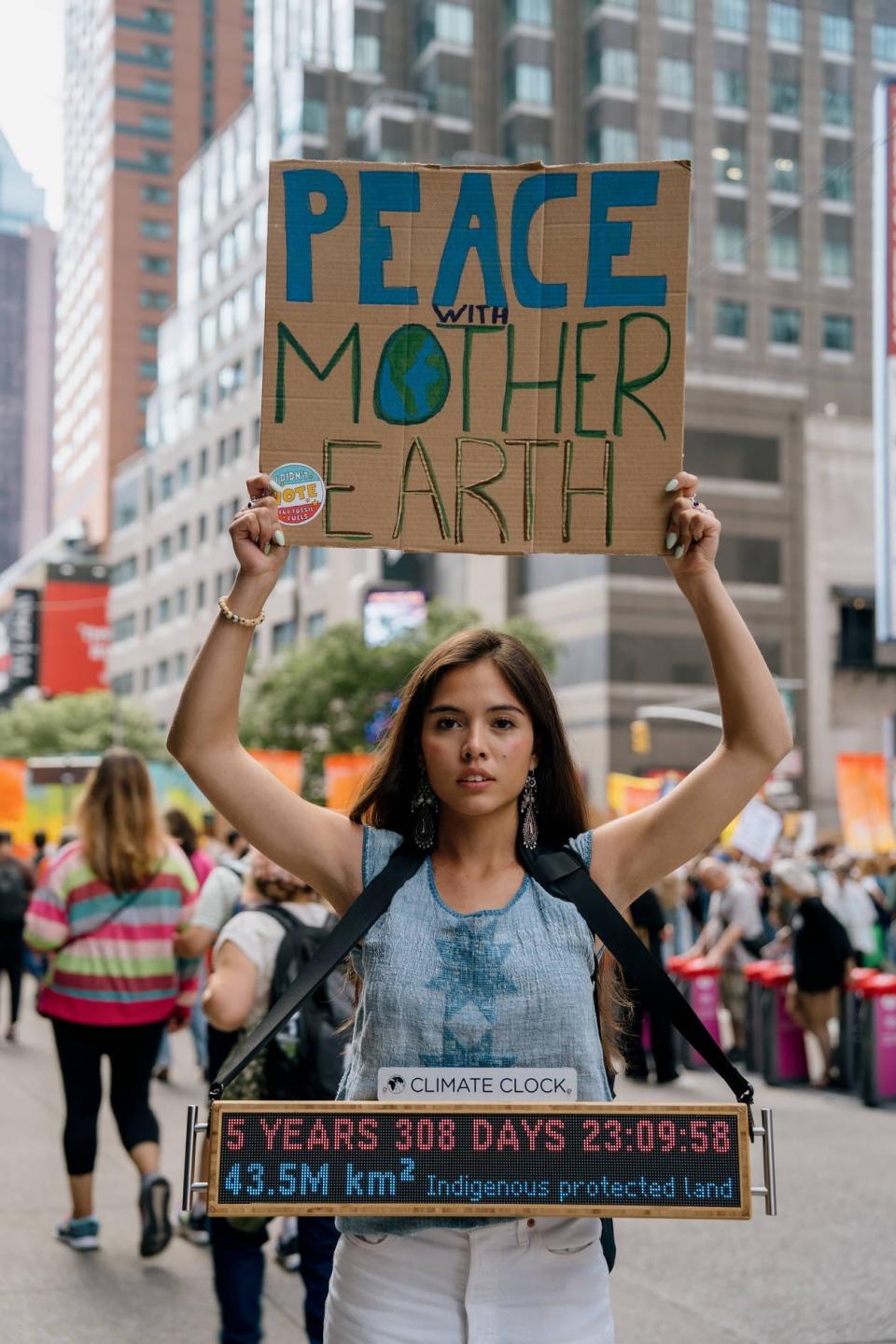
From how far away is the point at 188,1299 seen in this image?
603 cm

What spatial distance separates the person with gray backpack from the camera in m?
13.8

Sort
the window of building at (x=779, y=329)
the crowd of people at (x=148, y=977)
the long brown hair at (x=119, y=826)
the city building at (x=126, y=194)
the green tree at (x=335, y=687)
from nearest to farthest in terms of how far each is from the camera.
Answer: the crowd of people at (x=148, y=977) < the long brown hair at (x=119, y=826) < the green tree at (x=335, y=687) < the window of building at (x=779, y=329) < the city building at (x=126, y=194)

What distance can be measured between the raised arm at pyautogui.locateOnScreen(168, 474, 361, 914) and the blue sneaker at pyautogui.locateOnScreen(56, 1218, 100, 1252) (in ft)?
15.0

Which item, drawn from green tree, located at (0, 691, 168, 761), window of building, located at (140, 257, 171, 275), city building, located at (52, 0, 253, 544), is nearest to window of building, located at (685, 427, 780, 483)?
green tree, located at (0, 691, 168, 761)

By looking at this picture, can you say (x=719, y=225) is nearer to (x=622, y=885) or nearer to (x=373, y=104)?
(x=373, y=104)

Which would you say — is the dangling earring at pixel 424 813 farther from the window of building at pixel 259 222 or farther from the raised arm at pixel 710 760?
the window of building at pixel 259 222

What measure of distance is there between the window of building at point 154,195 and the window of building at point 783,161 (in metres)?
71.2

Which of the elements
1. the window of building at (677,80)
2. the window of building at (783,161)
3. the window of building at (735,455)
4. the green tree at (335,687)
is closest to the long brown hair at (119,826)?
the green tree at (335,687)

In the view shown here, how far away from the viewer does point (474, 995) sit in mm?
2578

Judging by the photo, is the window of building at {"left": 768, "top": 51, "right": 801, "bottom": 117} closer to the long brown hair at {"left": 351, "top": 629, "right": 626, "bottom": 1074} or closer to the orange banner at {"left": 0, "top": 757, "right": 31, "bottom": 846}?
the orange banner at {"left": 0, "top": 757, "right": 31, "bottom": 846}

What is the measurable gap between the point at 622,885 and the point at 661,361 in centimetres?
92

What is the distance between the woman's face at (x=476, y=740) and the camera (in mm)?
2691

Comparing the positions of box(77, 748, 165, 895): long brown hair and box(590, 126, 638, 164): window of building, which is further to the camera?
box(590, 126, 638, 164): window of building

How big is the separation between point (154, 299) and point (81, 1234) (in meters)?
128
